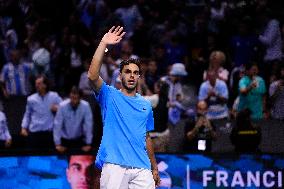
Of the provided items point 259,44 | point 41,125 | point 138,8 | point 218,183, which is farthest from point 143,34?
point 218,183

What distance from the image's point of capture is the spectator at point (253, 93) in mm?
14430

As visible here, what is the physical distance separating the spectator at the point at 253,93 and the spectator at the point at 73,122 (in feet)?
8.83

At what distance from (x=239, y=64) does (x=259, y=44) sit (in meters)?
0.57

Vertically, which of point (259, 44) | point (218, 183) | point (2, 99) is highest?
point (259, 44)

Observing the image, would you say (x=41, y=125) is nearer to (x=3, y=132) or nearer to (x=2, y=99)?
(x=3, y=132)

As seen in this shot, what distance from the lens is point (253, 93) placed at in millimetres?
14461

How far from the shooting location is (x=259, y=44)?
16.7 m

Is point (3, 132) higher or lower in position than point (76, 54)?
lower

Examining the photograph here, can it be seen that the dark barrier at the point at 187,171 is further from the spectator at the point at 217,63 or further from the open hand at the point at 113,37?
the open hand at the point at 113,37

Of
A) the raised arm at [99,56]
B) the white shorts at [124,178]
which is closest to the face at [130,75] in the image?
the raised arm at [99,56]

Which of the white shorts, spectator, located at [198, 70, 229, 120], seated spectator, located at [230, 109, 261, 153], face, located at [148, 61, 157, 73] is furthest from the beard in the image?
face, located at [148, 61, 157, 73]

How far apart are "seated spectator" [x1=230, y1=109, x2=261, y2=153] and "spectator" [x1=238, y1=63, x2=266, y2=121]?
1.32 meters

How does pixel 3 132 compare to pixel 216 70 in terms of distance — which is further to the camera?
pixel 216 70

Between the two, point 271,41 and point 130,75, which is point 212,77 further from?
point 130,75
